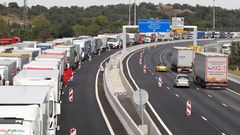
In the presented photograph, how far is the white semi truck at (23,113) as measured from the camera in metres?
13.5

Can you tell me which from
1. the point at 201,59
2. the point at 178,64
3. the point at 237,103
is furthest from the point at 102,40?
the point at 237,103

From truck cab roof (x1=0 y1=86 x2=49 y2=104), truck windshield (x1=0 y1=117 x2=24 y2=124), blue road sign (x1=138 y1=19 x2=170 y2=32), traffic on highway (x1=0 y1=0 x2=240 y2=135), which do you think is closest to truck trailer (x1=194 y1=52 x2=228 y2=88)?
traffic on highway (x1=0 y1=0 x2=240 y2=135)

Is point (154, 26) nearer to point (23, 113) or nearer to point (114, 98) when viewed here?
point (114, 98)

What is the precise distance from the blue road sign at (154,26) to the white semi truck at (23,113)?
6077cm

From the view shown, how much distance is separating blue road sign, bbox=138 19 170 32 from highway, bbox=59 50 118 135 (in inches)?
1003

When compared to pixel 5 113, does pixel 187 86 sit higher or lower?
lower

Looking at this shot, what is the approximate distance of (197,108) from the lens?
36.3 metres

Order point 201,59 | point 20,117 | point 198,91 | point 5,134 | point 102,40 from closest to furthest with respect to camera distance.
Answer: point 5,134 → point 20,117 → point 198,91 → point 201,59 → point 102,40

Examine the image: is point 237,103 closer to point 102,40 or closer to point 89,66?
point 89,66

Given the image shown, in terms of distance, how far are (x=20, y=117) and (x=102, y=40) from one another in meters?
95.5

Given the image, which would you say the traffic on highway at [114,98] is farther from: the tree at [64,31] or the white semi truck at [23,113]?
the tree at [64,31]

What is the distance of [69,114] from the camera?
32344mm

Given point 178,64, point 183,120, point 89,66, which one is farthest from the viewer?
point 89,66

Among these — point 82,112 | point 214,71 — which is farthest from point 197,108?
point 214,71
